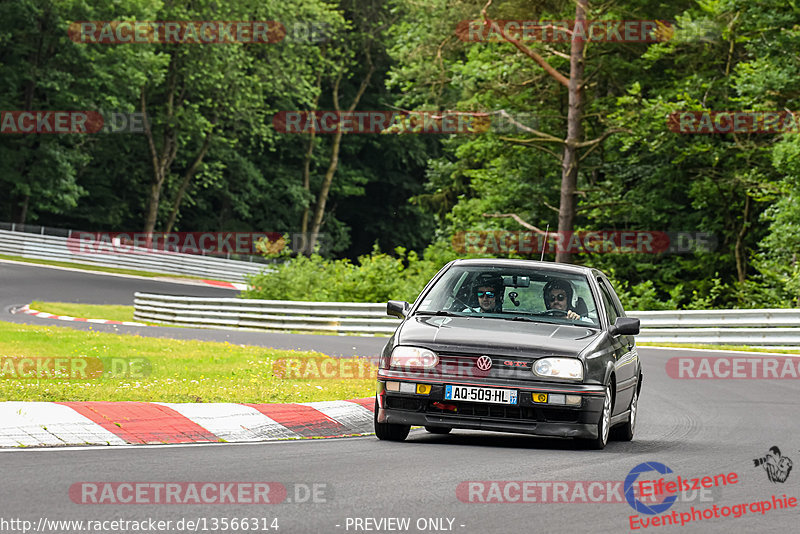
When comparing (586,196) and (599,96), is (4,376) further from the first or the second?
(599,96)

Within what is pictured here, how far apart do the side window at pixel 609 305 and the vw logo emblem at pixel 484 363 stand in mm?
1673

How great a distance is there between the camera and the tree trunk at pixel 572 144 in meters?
33.4

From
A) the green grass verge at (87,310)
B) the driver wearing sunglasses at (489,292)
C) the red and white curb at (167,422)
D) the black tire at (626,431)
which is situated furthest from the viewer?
the green grass verge at (87,310)

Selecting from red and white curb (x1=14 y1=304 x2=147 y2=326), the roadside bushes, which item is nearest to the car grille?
red and white curb (x1=14 y1=304 x2=147 y2=326)

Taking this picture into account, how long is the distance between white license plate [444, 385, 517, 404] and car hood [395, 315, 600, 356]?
283 millimetres

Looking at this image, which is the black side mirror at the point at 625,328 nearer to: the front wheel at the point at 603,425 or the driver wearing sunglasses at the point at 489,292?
the front wheel at the point at 603,425

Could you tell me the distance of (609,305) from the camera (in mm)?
10844

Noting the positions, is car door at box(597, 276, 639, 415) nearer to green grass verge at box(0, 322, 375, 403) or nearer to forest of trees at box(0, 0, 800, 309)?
green grass verge at box(0, 322, 375, 403)

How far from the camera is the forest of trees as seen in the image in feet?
105

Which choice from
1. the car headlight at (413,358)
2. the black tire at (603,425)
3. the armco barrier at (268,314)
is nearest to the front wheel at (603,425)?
the black tire at (603,425)

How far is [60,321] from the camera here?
2808 centimetres

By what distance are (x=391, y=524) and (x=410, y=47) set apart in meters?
34.7

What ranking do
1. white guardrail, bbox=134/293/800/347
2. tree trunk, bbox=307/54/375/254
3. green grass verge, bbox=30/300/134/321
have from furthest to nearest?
1. tree trunk, bbox=307/54/375/254
2. green grass verge, bbox=30/300/134/321
3. white guardrail, bbox=134/293/800/347

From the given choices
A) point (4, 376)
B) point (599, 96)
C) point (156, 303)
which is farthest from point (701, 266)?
point (4, 376)
